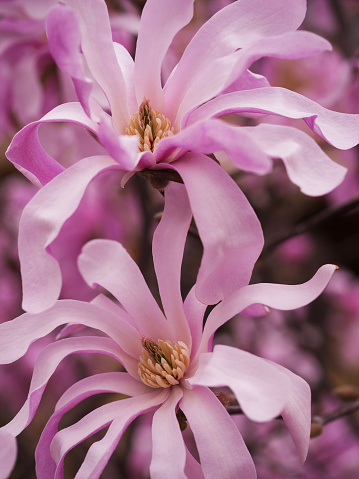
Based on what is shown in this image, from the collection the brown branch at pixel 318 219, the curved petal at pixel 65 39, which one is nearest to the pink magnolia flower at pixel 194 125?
the curved petal at pixel 65 39

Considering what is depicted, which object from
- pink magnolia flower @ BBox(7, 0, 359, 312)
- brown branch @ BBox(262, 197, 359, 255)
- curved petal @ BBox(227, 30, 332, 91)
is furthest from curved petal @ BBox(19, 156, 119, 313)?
brown branch @ BBox(262, 197, 359, 255)

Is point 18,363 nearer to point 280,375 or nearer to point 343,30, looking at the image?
point 343,30

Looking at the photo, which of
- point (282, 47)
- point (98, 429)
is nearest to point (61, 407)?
point (98, 429)

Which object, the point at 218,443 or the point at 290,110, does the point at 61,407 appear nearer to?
the point at 218,443

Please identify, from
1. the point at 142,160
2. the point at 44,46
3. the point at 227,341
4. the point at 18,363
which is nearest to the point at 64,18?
the point at 142,160

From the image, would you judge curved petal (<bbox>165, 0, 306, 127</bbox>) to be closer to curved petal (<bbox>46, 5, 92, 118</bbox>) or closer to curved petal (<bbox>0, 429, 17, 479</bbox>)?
curved petal (<bbox>46, 5, 92, 118</bbox>)

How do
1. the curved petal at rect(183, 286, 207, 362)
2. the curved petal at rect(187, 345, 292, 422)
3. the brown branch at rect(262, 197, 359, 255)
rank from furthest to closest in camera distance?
the brown branch at rect(262, 197, 359, 255) < the curved petal at rect(183, 286, 207, 362) < the curved petal at rect(187, 345, 292, 422)
